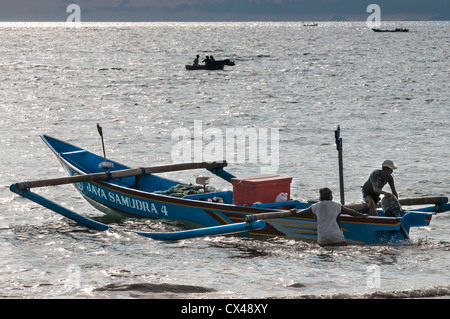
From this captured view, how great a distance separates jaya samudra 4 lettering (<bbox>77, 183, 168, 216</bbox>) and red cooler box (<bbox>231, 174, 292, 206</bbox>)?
1.69 metres

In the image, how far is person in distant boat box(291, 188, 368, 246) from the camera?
12.4 m

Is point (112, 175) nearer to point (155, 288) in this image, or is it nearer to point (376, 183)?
point (155, 288)

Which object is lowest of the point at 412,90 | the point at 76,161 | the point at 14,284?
the point at 14,284

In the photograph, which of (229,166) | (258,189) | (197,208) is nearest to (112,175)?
(197,208)

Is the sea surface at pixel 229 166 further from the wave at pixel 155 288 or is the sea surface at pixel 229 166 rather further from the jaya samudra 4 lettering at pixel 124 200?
the jaya samudra 4 lettering at pixel 124 200

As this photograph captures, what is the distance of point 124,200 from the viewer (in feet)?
51.5

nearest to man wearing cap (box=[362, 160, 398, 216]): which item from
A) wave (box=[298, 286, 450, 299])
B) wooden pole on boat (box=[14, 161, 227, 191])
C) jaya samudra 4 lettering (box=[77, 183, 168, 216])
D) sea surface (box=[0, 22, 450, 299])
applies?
sea surface (box=[0, 22, 450, 299])

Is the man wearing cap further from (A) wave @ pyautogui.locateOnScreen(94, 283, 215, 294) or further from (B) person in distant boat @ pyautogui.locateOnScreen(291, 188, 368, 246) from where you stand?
(A) wave @ pyautogui.locateOnScreen(94, 283, 215, 294)

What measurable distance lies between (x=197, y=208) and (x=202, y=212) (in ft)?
Result: 0.44

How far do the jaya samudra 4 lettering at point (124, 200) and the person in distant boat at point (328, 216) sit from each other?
356cm
